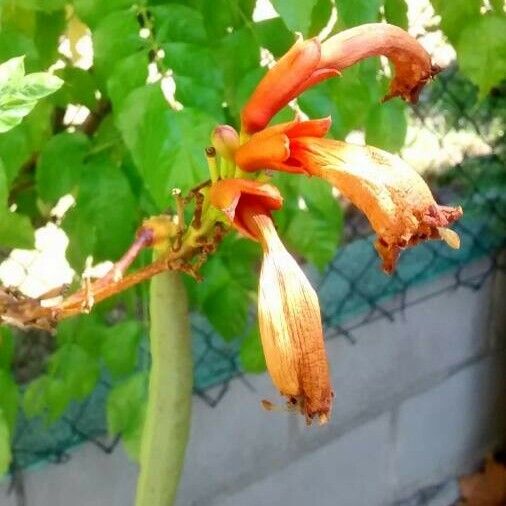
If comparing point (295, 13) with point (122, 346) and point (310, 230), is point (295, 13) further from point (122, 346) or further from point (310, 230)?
point (122, 346)

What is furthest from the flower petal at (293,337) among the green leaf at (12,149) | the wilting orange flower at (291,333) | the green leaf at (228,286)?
the green leaf at (228,286)

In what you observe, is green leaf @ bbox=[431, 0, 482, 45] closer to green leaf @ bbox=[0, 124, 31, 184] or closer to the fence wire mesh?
green leaf @ bbox=[0, 124, 31, 184]

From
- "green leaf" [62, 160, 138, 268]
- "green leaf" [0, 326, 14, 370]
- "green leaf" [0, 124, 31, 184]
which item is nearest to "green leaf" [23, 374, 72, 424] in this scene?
"green leaf" [0, 326, 14, 370]

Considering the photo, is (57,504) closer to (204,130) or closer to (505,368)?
(204,130)

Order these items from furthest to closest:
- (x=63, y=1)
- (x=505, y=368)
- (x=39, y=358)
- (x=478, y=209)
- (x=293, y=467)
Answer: (x=505, y=368)
(x=478, y=209)
(x=293, y=467)
(x=39, y=358)
(x=63, y=1)

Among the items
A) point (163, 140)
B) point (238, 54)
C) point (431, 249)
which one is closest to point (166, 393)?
point (163, 140)

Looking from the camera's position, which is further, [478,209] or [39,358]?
[478,209]

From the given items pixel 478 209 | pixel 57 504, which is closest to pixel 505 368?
pixel 478 209

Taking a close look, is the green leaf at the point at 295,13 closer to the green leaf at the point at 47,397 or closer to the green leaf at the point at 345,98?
the green leaf at the point at 345,98
